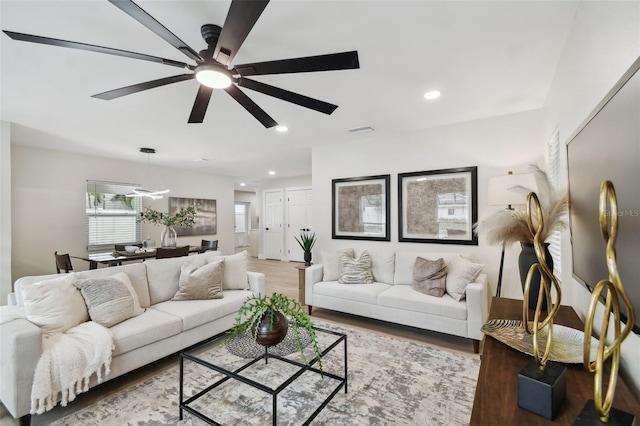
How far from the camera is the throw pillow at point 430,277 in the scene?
3.18m

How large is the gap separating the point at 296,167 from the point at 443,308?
489 centimetres

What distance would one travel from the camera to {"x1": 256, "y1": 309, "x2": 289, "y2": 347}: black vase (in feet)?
6.03

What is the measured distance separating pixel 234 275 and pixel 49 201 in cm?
413

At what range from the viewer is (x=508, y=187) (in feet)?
9.31

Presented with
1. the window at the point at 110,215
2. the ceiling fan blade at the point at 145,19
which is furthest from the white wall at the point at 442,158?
the window at the point at 110,215

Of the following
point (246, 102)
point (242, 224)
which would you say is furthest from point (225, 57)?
point (242, 224)

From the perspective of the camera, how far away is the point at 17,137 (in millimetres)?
4199

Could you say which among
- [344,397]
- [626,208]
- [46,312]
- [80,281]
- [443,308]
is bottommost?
[344,397]

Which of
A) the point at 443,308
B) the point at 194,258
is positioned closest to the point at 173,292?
the point at 194,258

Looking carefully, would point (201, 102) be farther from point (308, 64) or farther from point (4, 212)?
point (4, 212)

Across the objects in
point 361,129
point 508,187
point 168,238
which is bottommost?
A: point 168,238

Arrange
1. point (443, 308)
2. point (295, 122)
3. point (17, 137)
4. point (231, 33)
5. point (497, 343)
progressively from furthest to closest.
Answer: point (17, 137) < point (295, 122) < point (443, 308) < point (231, 33) < point (497, 343)

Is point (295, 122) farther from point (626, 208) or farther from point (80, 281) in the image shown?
point (626, 208)

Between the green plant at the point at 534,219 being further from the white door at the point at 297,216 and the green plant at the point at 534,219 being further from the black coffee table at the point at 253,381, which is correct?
the white door at the point at 297,216
